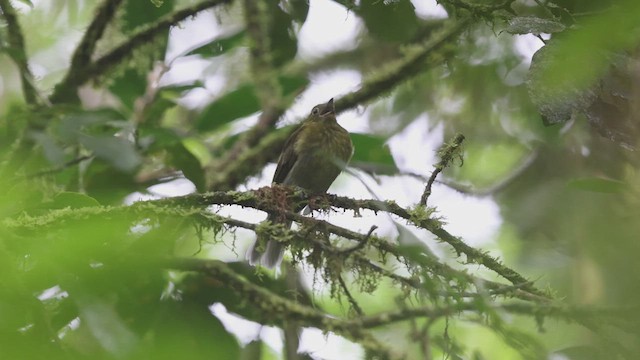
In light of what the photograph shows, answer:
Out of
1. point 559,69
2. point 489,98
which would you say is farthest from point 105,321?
point 489,98

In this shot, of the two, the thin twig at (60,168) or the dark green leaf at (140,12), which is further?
the dark green leaf at (140,12)

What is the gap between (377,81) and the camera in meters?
2.98

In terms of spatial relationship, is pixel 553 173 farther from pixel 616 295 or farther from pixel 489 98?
pixel 616 295

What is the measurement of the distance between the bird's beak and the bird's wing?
5.2 inches

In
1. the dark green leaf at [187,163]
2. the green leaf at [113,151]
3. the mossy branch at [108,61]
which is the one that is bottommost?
the dark green leaf at [187,163]

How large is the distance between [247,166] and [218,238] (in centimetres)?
83

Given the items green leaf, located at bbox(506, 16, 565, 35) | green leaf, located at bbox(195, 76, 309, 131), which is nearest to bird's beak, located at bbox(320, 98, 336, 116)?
green leaf, located at bbox(195, 76, 309, 131)

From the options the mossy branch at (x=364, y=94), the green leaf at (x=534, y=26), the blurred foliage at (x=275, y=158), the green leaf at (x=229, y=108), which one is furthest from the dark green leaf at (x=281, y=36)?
the green leaf at (x=534, y=26)

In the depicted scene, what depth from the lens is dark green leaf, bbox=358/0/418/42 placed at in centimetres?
208

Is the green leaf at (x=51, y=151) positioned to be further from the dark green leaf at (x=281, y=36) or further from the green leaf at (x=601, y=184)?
the green leaf at (x=601, y=184)

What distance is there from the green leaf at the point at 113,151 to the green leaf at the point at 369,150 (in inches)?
33.8

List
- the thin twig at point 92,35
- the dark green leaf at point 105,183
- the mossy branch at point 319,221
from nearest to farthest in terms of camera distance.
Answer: the mossy branch at point 319,221 → the dark green leaf at point 105,183 → the thin twig at point 92,35

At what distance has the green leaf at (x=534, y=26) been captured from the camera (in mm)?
1348

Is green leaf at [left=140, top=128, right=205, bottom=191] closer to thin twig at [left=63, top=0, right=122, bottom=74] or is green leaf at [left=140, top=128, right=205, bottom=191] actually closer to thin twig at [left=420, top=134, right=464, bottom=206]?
thin twig at [left=63, top=0, right=122, bottom=74]
